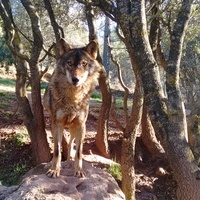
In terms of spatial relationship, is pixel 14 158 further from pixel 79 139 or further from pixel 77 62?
pixel 77 62

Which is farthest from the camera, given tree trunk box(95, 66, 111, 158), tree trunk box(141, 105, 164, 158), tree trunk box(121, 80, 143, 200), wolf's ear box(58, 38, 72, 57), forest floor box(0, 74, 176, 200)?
tree trunk box(141, 105, 164, 158)

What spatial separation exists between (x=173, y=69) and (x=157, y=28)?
312 cm

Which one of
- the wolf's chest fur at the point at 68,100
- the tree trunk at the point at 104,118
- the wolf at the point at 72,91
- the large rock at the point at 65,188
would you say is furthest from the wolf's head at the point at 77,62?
the tree trunk at the point at 104,118

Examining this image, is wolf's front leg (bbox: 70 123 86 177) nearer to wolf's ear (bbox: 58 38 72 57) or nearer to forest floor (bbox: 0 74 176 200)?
wolf's ear (bbox: 58 38 72 57)

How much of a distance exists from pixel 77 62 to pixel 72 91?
57cm

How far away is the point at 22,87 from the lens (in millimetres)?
9258

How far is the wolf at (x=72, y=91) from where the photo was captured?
610 centimetres

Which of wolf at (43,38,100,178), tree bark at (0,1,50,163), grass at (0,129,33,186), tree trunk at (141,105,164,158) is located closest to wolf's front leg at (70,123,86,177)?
wolf at (43,38,100,178)

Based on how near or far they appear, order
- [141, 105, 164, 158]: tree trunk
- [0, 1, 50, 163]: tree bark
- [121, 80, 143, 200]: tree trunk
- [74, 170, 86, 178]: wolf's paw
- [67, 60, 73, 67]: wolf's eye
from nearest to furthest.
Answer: [74, 170, 86, 178]: wolf's paw
[67, 60, 73, 67]: wolf's eye
[121, 80, 143, 200]: tree trunk
[0, 1, 50, 163]: tree bark
[141, 105, 164, 158]: tree trunk

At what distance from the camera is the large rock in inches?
185

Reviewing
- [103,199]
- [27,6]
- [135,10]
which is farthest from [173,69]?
[27,6]

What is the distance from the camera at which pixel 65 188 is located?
5.14 m

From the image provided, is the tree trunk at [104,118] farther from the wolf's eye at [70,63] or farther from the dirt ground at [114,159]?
the wolf's eye at [70,63]

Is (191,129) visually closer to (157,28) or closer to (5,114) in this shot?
(157,28)
